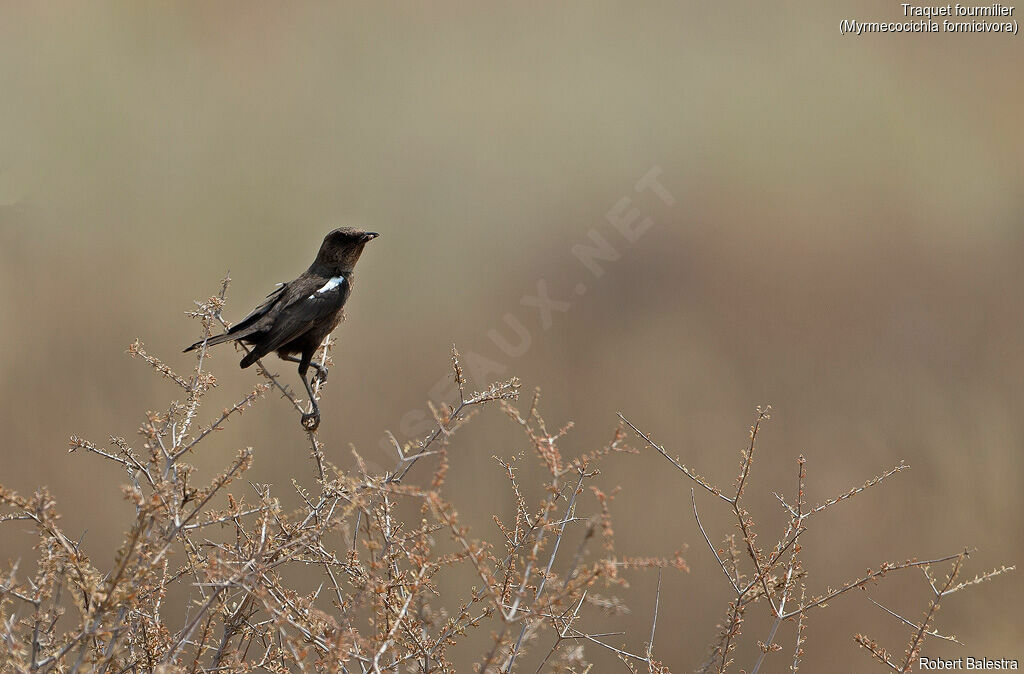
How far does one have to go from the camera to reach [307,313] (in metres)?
2.68

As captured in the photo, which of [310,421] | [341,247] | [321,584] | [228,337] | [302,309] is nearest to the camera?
[321,584]

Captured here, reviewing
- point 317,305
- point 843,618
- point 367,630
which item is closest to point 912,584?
point 843,618

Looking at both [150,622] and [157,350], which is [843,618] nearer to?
[150,622]

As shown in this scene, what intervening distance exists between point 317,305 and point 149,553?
1.33 metres

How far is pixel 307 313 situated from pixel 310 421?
384mm

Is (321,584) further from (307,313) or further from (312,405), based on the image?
(307,313)

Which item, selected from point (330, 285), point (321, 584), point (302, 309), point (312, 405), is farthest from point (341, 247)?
point (321, 584)

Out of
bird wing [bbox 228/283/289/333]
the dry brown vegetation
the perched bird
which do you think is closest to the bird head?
the perched bird

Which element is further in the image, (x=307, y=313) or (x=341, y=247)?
(x=341, y=247)

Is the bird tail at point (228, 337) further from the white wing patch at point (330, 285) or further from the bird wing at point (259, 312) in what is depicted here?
the white wing patch at point (330, 285)

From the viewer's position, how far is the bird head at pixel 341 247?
9.64 feet

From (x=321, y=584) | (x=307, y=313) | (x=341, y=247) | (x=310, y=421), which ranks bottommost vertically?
(x=321, y=584)

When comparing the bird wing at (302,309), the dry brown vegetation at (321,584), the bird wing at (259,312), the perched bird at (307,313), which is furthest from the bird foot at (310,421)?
the dry brown vegetation at (321,584)

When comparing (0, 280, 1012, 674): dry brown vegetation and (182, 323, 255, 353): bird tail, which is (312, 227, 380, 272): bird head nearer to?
(182, 323, 255, 353): bird tail
